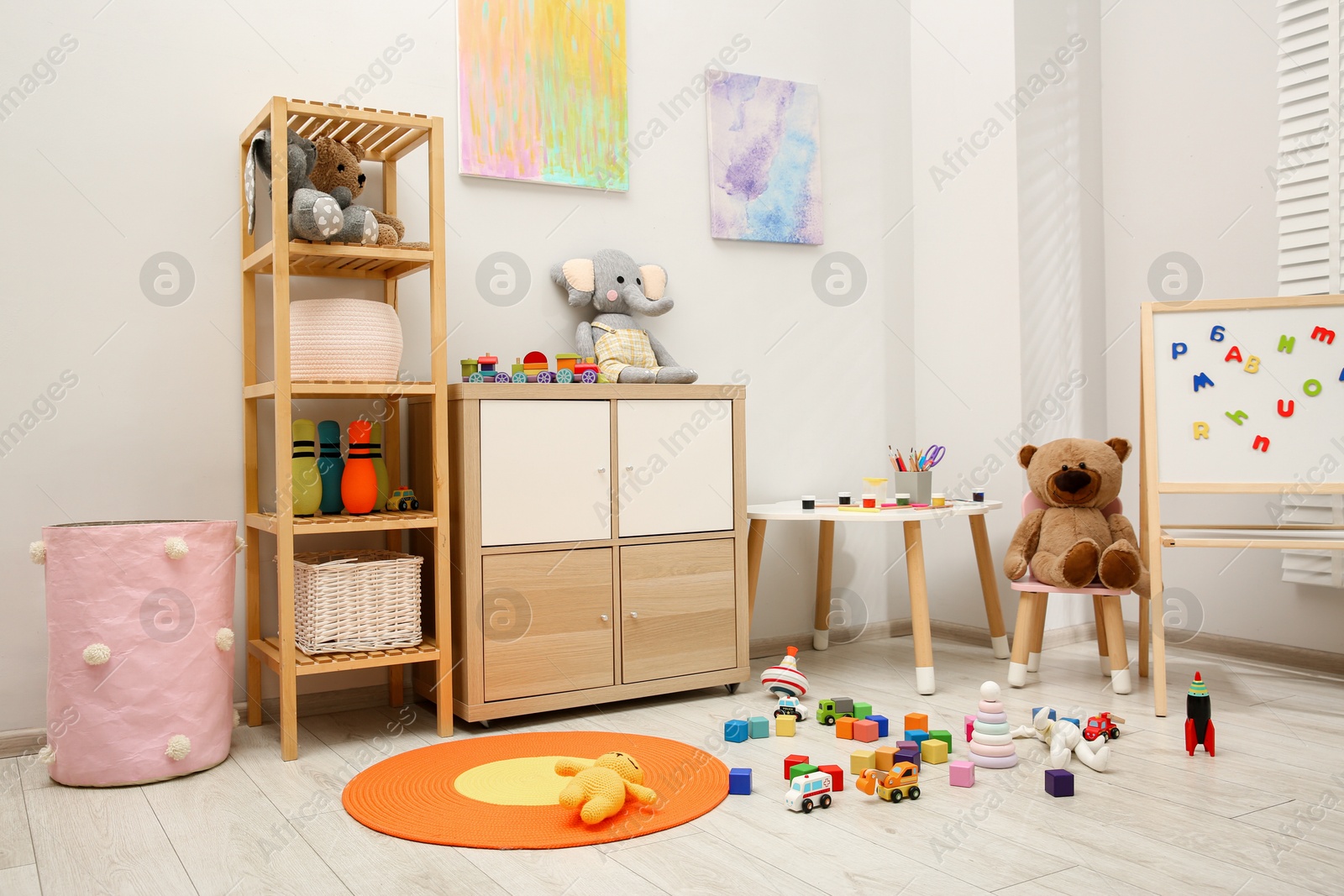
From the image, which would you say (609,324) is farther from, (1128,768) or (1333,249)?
(1333,249)

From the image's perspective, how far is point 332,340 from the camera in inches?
89.2

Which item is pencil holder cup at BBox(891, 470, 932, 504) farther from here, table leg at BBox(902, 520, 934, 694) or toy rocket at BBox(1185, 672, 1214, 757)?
toy rocket at BBox(1185, 672, 1214, 757)

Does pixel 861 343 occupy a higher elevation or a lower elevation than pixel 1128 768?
higher

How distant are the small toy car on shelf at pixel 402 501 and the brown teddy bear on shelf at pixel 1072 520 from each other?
5.18 feet

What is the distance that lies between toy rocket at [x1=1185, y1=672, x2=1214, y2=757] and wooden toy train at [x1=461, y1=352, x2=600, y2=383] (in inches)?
59.3

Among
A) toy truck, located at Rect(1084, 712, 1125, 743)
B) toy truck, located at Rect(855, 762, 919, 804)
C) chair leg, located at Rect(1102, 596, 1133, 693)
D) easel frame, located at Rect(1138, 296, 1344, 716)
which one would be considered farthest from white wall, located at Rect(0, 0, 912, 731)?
toy truck, located at Rect(855, 762, 919, 804)

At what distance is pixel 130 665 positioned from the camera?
1.96 meters

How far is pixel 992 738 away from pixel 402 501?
4.68 ft

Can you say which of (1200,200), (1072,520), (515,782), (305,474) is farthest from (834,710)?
(1200,200)

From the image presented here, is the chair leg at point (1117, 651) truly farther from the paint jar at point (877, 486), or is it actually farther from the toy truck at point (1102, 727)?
the paint jar at point (877, 486)

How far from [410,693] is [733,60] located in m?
2.16

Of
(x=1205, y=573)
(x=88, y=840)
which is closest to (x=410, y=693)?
(x=88, y=840)

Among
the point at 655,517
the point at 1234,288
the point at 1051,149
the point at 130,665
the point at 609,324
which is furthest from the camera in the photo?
the point at 1051,149

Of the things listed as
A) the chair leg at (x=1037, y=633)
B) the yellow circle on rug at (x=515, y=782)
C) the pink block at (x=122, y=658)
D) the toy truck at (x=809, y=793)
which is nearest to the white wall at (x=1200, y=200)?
the chair leg at (x=1037, y=633)
